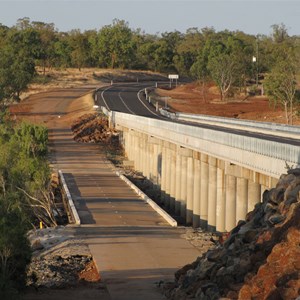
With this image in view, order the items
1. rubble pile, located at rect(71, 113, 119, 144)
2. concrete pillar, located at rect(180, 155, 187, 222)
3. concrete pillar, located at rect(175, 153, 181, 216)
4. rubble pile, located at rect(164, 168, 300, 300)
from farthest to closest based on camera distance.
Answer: rubble pile, located at rect(71, 113, 119, 144), concrete pillar, located at rect(175, 153, 181, 216), concrete pillar, located at rect(180, 155, 187, 222), rubble pile, located at rect(164, 168, 300, 300)

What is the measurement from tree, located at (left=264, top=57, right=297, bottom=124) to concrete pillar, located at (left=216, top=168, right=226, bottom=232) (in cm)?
4308

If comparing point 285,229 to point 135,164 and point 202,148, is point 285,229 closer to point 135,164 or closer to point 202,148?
point 202,148

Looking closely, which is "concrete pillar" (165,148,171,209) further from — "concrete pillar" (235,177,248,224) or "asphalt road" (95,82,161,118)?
"asphalt road" (95,82,161,118)

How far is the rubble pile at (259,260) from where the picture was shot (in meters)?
16.7

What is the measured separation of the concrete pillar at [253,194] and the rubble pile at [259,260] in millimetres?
6673

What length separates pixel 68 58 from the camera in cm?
16925

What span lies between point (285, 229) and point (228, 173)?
1282 centimetres

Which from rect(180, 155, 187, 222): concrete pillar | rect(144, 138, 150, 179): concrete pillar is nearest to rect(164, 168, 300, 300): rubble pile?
rect(180, 155, 187, 222): concrete pillar

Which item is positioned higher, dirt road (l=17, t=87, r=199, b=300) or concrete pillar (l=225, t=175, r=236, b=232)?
concrete pillar (l=225, t=175, r=236, b=232)

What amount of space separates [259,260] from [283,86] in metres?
62.8

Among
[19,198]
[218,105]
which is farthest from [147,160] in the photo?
[218,105]

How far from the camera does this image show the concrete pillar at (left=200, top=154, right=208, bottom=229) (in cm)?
3800

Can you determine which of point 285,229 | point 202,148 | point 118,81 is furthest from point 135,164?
point 118,81

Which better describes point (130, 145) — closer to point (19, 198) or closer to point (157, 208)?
point (157, 208)
